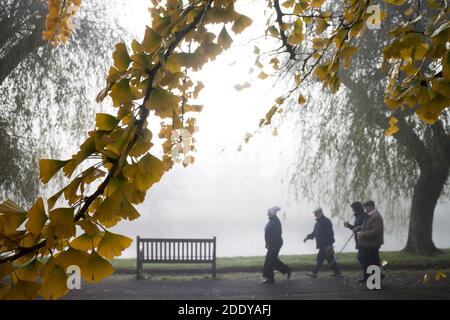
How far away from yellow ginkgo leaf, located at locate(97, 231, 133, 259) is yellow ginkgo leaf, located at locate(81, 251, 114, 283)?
1.9 inches

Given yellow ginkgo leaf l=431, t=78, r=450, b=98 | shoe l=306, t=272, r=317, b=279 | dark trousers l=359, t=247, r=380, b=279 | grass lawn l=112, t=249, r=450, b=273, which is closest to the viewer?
yellow ginkgo leaf l=431, t=78, r=450, b=98

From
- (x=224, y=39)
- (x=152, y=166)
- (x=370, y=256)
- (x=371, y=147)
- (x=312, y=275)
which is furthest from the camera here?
(x=371, y=147)

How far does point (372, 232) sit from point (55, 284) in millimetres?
5808

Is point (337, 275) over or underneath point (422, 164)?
underneath

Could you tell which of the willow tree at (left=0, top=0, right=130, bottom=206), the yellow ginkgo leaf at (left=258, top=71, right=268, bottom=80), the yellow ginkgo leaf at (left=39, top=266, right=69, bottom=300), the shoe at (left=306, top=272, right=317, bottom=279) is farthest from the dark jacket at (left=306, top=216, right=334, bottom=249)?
the yellow ginkgo leaf at (left=39, top=266, right=69, bottom=300)

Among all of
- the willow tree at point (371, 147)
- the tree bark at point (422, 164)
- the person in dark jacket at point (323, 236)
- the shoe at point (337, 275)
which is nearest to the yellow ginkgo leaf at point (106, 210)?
the person in dark jacket at point (323, 236)

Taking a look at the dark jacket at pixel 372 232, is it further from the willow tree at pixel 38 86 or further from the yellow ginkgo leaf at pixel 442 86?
the willow tree at pixel 38 86

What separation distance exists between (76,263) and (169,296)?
565cm

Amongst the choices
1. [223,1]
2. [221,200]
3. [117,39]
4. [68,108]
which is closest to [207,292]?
[68,108]

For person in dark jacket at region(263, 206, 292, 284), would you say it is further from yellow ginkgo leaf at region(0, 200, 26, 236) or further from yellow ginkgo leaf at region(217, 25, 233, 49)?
yellow ginkgo leaf at region(0, 200, 26, 236)

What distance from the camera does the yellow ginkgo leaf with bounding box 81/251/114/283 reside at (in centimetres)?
79

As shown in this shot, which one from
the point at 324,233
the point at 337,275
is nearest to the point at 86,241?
the point at 324,233

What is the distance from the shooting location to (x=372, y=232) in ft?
19.7

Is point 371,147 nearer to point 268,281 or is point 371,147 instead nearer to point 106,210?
point 268,281
